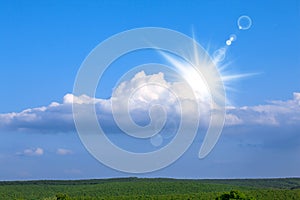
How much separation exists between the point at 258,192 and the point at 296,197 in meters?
8.90

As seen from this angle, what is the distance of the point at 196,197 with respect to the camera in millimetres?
129000

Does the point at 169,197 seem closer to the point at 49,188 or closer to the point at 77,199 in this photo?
the point at 77,199

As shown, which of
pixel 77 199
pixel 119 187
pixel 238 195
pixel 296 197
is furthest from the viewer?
pixel 119 187

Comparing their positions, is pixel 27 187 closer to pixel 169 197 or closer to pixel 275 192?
pixel 169 197

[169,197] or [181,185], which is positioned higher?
[181,185]

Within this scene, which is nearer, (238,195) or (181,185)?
(238,195)

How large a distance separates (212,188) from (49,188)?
53.8 meters

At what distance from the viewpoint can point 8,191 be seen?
17062 cm

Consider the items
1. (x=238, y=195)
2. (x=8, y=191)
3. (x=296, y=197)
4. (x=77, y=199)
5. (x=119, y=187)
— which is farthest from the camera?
(x=119, y=187)

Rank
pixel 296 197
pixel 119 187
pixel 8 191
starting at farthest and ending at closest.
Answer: pixel 119 187 → pixel 8 191 → pixel 296 197

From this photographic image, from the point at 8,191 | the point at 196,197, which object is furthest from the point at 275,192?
the point at 8,191

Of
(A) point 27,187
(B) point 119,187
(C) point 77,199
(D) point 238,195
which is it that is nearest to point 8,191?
(A) point 27,187

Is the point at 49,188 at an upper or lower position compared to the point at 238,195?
upper

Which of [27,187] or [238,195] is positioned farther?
[27,187]
